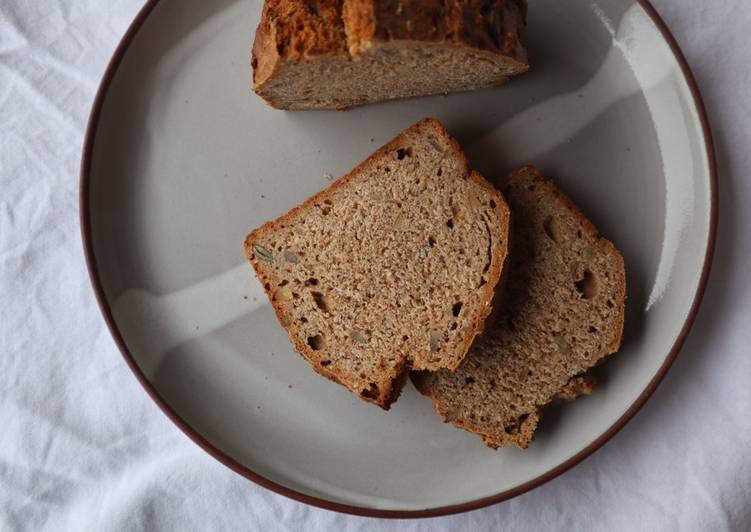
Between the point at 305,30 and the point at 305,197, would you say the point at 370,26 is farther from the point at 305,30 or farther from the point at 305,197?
the point at 305,197

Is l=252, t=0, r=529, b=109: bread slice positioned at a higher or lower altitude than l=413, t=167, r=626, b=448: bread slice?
higher

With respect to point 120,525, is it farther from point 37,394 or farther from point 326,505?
point 326,505

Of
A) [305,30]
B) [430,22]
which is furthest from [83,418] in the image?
[430,22]

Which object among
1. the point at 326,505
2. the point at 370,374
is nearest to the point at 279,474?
the point at 326,505

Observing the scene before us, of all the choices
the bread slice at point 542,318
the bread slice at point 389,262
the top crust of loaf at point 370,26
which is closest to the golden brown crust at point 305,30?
the top crust of loaf at point 370,26

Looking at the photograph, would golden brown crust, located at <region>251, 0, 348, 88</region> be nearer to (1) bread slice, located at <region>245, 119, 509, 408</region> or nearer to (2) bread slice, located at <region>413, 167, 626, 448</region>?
(1) bread slice, located at <region>245, 119, 509, 408</region>

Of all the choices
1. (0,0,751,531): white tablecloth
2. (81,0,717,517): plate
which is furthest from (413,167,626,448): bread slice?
(0,0,751,531): white tablecloth

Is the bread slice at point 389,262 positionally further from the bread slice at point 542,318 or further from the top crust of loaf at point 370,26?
the top crust of loaf at point 370,26
